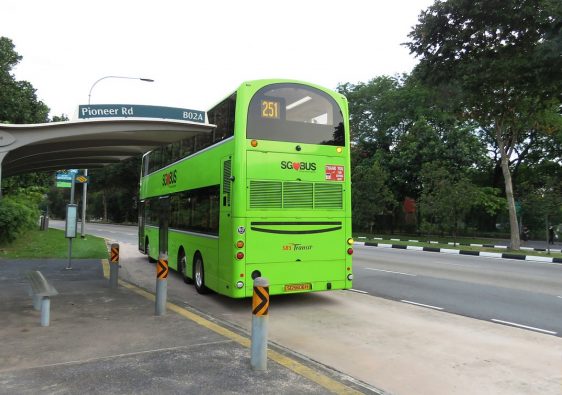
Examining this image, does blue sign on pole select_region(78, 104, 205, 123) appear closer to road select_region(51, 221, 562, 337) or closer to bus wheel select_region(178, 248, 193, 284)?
bus wheel select_region(178, 248, 193, 284)

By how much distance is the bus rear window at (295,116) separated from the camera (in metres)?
8.39

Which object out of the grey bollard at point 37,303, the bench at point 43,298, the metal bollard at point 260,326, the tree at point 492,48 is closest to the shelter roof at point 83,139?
the bench at point 43,298

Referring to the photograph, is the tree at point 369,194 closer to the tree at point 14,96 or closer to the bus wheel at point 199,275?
the tree at point 14,96

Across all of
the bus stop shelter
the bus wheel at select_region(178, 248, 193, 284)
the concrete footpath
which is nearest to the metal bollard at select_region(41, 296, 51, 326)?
the concrete footpath

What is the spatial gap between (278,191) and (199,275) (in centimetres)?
301

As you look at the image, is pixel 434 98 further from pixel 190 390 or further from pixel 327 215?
pixel 190 390

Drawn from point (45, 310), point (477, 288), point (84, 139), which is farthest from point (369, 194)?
point (45, 310)

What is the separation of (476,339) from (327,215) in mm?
3398

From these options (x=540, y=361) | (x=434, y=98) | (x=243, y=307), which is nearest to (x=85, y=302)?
(x=243, y=307)

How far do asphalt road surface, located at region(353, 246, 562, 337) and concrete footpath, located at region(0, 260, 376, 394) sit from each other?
179 inches

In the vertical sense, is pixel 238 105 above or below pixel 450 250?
above

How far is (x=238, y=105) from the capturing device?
8312 mm

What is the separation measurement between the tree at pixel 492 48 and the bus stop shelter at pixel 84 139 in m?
9.86

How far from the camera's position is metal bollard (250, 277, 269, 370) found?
5000 mm
